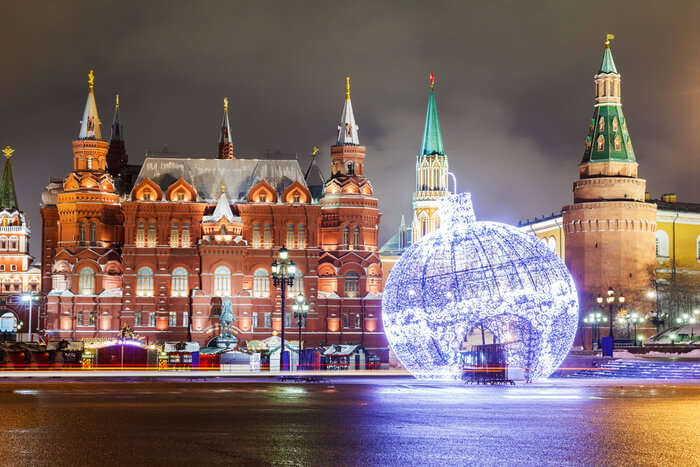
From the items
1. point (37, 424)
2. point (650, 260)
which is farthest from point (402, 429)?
point (650, 260)

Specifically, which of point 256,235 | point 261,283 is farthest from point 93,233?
point 261,283

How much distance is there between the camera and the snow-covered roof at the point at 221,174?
100125 mm

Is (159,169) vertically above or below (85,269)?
above

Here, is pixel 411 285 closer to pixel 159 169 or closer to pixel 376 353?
pixel 376 353

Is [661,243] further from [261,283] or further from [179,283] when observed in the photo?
[179,283]

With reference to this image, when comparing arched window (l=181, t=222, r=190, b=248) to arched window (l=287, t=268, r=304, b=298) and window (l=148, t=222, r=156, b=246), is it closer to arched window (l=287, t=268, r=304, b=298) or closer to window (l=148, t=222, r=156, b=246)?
window (l=148, t=222, r=156, b=246)

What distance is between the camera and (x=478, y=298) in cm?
3691

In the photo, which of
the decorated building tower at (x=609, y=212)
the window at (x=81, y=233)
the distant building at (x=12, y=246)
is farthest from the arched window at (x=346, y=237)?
the distant building at (x=12, y=246)

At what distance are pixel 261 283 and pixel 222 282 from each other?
4.41 meters

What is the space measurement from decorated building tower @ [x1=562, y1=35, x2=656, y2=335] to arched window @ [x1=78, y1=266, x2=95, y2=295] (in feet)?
166

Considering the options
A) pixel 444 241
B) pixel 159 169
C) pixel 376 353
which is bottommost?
pixel 376 353

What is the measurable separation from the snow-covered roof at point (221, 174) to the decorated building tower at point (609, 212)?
1253 inches

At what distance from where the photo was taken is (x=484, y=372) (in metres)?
38.8

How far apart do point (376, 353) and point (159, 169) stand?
93.0ft
